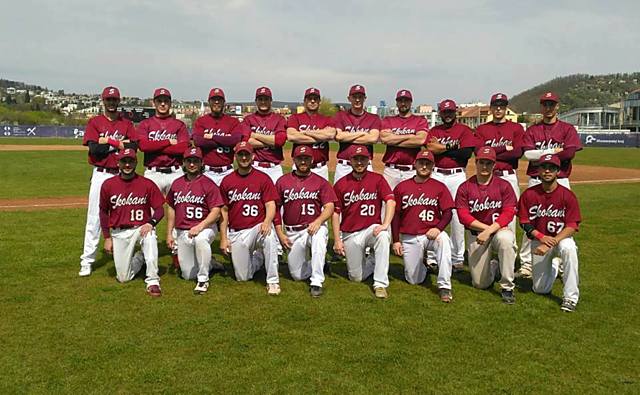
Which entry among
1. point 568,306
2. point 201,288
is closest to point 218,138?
point 201,288

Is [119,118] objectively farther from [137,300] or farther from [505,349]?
[505,349]

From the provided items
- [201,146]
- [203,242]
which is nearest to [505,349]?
[203,242]

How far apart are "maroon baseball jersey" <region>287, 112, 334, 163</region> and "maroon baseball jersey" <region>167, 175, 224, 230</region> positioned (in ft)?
4.50

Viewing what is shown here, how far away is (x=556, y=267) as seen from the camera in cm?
544

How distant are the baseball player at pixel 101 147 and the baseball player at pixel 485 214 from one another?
381cm

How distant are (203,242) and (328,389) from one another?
2.61 m

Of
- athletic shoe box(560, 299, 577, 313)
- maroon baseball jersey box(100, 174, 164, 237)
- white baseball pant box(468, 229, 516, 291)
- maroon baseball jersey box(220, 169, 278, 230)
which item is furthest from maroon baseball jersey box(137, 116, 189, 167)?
athletic shoe box(560, 299, 577, 313)

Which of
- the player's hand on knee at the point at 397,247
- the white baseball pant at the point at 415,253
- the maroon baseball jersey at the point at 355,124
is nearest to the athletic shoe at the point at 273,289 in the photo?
the player's hand on knee at the point at 397,247

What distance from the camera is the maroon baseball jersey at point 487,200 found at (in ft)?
18.2

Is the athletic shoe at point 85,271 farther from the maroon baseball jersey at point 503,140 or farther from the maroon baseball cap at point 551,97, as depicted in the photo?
the maroon baseball cap at point 551,97

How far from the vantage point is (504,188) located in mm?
5574

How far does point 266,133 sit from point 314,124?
2.02 feet

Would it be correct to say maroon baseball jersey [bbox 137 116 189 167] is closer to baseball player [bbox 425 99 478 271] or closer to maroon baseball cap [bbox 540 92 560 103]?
baseball player [bbox 425 99 478 271]

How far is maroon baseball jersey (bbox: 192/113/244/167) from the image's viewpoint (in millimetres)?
6234
